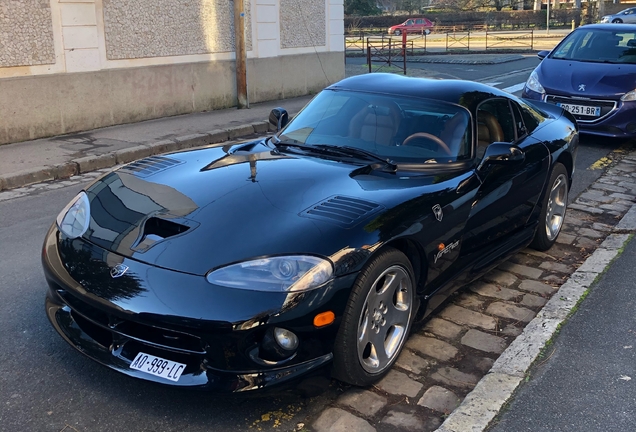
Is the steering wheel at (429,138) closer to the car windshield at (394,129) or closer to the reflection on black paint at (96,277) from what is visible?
the car windshield at (394,129)

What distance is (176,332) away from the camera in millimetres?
2812

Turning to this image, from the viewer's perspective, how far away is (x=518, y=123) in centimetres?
494

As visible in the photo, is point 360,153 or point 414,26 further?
point 414,26

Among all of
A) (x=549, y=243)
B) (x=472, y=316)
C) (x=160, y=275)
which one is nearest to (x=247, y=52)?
(x=549, y=243)

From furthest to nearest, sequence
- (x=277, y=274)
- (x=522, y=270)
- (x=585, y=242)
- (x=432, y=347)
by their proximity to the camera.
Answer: (x=585, y=242) < (x=522, y=270) < (x=432, y=347) < (x=277, y=274)

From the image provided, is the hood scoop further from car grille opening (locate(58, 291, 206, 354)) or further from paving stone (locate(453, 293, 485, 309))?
paving stone (locate(453, 293, 485, 309))

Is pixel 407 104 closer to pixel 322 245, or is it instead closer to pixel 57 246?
pixel 322 245

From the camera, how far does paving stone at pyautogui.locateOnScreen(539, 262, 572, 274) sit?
16.8 feet

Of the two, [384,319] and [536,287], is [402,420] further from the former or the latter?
[536,287]

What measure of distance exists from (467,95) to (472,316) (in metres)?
1.49

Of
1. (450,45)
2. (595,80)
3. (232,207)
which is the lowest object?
(232,207)

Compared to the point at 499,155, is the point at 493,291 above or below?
below

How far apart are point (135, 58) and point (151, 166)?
25.5 ft

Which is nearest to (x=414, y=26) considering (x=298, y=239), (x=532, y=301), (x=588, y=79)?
(x=588, y=79)
